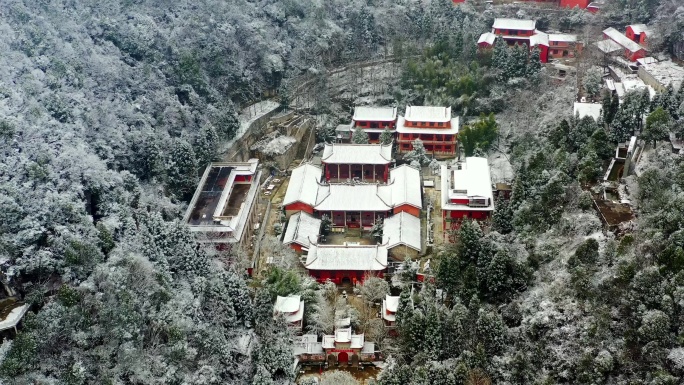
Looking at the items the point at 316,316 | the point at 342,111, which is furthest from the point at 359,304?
the point at 342,111

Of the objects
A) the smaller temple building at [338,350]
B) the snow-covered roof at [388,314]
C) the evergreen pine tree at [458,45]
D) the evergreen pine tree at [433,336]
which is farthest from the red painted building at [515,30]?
the evergreen pine tree at [433,336]

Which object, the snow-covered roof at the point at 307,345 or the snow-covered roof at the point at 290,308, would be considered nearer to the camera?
the snow-covered roof at the point at 307,345

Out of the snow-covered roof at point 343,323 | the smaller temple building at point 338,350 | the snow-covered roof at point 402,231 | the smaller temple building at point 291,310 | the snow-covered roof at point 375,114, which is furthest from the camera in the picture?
the snow-covered roof at point 375,114

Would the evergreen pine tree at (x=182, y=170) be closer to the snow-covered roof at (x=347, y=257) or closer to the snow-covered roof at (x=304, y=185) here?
the snow-covered roof at (x=304, y=185)

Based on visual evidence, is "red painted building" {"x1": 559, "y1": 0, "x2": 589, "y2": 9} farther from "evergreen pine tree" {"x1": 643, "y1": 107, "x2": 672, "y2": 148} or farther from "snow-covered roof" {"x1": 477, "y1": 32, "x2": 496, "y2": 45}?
"evergreen pine tree" {"x1": 643, "y1": 107, "x2": 672, "y2": 148}

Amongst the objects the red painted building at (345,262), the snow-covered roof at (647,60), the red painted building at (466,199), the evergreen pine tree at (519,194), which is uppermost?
the snow-covered roof at (647,60)

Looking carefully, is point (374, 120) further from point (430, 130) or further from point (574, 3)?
point (574, 3)

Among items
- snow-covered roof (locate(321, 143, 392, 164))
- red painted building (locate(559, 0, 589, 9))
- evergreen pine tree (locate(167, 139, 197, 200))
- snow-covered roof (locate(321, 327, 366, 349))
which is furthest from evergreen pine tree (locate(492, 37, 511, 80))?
snow-covered roof (locate(321, 327, 366, 349))
